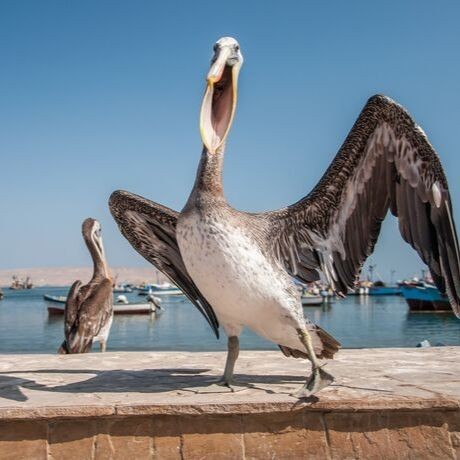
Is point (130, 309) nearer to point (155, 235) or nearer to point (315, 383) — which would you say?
point (155, 235)

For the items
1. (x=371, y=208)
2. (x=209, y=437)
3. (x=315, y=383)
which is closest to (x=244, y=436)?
(x=209, y=437)

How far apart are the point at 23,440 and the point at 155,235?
219 centimetres

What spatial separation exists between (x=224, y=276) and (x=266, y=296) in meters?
0.33

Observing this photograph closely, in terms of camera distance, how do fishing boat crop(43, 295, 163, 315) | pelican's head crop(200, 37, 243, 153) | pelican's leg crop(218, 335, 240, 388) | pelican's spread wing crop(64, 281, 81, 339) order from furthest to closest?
1. fishing boat crop(43, 295, 163, 315)
2. pelican's spread wing crop(64, 281, 81, 339)
3. pelican's leg crop(218, 335, 240, 388)
4. pelican's head crop(200, 37, 243, 153)

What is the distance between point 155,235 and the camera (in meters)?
5.62

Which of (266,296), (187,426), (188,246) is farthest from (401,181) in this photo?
(187,426)

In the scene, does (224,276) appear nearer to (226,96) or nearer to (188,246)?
(188,246)

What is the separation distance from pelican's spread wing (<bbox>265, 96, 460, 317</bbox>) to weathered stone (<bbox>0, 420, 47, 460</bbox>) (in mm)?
2032

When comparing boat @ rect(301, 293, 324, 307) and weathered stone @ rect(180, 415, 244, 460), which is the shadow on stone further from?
boat @ rect(301, 293, 324, 307)

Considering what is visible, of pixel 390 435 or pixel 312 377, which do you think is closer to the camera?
pixel 390 435

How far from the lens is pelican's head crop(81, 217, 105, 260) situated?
9.30m

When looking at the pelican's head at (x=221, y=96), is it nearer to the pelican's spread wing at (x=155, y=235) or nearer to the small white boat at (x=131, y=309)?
the pelican's spread wing at (x=155, y=235)

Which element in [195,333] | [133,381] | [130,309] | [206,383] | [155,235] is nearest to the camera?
[206,383]

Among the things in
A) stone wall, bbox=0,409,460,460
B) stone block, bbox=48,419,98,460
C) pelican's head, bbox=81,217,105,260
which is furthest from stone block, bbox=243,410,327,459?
pelican's head, bbox=81,217,105,260
